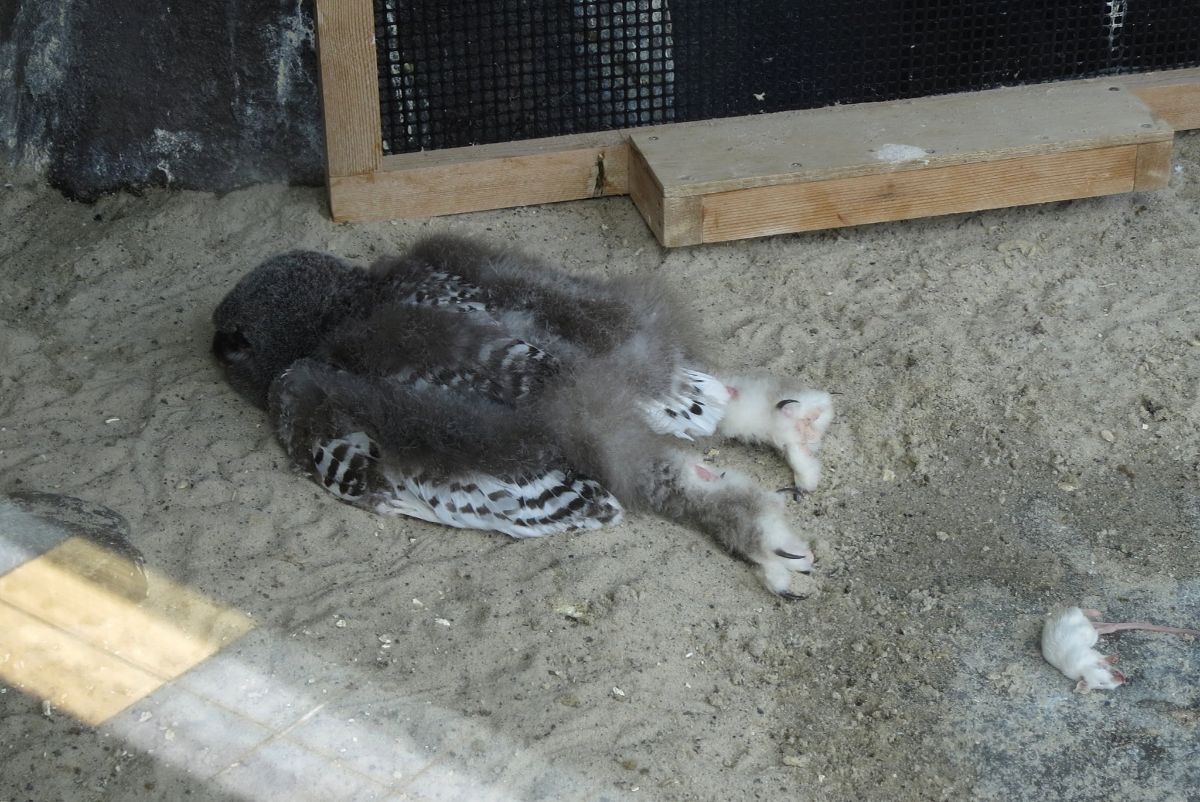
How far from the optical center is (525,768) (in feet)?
8.89

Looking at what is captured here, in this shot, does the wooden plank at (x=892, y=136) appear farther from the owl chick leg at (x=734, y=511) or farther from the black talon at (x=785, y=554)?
the black talon at (x=785, y=554)

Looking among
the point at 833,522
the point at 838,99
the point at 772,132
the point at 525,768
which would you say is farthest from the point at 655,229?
the point at 525,768

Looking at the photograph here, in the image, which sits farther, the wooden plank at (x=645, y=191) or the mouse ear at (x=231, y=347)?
the wooden plank at (x=645, y=191)

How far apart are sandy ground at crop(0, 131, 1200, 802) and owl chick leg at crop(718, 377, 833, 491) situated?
74 mm

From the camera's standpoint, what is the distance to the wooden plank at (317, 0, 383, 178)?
14.2ft

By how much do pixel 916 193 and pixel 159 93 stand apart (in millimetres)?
2763

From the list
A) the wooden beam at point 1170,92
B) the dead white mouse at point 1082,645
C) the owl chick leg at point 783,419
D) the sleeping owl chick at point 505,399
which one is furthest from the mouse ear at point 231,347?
the wooden beam at point 1170,92

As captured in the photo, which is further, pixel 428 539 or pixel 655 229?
pixel 655 229

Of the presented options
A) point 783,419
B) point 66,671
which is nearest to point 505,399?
point 783,419

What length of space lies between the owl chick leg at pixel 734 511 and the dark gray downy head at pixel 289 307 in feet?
3.25

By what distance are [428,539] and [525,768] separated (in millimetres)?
864

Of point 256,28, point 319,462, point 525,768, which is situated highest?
point 256,28

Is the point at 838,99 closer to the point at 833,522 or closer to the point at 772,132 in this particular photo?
the point at 772,132

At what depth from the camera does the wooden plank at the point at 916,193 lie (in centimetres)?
448
